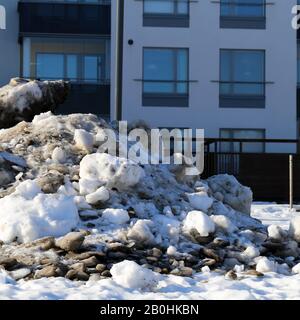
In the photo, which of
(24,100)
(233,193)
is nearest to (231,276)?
(233,193)

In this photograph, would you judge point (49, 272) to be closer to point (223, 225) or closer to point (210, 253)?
point (210, 253)

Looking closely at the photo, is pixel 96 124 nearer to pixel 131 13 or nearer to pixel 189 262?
pixel 189 262

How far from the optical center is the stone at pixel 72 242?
21.1 ft

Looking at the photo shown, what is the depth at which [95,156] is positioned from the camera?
7957 mm

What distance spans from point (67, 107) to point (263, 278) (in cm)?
2008

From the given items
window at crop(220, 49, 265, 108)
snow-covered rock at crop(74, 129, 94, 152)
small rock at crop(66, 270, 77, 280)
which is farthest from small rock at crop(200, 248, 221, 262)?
window at crop(220, 49, 265, 108)

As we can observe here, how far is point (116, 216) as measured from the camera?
23.7ft

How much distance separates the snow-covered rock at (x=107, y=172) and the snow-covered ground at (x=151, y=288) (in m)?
2.01

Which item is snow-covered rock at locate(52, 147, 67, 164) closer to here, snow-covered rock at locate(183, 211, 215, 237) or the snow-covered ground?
A: snow-covered rock at locate(183, 211, 215, 237)

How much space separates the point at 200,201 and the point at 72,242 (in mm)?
2308

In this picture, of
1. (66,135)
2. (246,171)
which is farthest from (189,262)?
(246,171)

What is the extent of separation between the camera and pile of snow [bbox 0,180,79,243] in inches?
265

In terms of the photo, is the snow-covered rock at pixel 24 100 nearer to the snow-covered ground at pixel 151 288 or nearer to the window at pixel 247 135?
the snow-covered ground at pixel 151 288

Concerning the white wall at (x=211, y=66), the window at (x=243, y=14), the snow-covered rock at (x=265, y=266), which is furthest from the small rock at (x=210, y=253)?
the window at (x=243, y=14)
